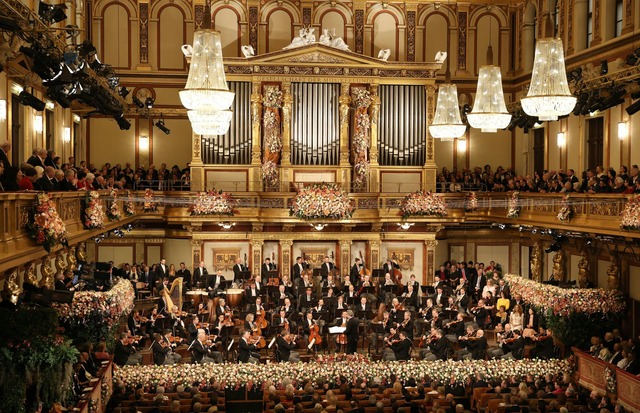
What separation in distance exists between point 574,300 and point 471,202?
298 inches

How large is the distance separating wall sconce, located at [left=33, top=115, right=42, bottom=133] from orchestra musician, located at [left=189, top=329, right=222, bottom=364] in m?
7.84

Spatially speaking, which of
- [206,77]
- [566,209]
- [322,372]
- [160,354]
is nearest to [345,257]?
[566,209]

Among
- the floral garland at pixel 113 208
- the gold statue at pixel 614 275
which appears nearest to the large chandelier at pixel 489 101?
the floral garland at pixel 113 208

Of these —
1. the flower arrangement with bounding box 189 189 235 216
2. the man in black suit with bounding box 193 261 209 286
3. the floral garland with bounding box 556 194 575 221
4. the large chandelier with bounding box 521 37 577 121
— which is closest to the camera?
the large chandelier with bounding box 521 37 577 121

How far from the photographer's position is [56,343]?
11844 mm

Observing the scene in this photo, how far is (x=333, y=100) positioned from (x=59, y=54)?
13201 millimetres

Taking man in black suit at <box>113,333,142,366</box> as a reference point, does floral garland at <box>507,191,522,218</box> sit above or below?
above

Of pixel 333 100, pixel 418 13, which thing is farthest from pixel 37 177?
pixel 418 13

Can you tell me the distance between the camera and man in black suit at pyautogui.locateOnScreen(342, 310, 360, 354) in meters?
20.5

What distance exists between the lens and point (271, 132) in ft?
93.4

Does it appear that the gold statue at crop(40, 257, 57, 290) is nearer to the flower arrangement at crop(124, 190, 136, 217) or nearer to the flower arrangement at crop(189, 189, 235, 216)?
the flower arrangement at crop(124, 190, 136, 217)

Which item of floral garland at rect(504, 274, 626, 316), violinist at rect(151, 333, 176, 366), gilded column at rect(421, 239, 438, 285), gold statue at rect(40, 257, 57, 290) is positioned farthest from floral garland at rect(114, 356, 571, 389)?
gilded column at rect(421, 239, 438, 285)

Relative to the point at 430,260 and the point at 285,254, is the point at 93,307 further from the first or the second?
the point at 430,260

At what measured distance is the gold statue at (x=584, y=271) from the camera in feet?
78.1
